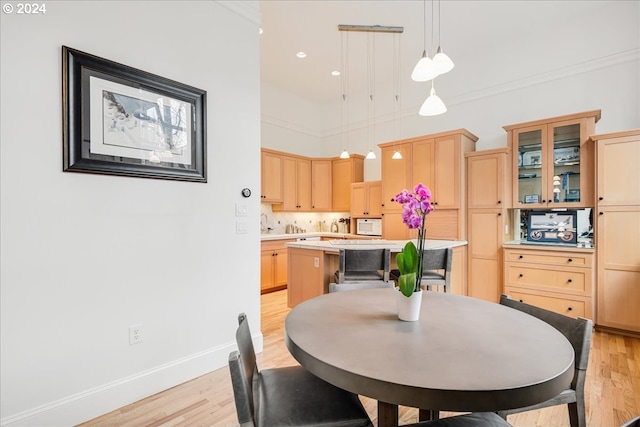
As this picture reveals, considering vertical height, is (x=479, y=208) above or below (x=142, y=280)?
above

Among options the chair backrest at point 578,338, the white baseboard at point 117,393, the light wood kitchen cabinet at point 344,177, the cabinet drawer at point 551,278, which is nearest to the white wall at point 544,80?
the light wood kitchen cabinet at point 344,177

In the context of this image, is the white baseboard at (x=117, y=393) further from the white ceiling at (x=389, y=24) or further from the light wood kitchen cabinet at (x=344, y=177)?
the light wood kitchen cabinet at (x=344, y=177)

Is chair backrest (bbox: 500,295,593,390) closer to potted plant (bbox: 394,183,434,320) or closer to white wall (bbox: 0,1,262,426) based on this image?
potted plant (bbox: 394,183,434,320)

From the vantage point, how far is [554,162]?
3570 millimetres

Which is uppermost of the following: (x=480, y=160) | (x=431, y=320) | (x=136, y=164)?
(x=480, y=160)

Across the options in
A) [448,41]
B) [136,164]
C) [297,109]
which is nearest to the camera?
[136,164]

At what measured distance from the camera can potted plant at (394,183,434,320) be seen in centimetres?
119

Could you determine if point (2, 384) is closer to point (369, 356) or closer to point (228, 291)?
point (228, 291)

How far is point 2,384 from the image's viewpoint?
153cm

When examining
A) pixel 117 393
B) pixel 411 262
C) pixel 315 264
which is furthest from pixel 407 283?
pixel 315 264

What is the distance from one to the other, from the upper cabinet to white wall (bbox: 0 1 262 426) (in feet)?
10.8

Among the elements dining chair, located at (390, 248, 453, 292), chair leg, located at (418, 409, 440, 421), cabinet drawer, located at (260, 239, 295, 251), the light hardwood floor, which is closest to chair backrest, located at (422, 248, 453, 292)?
dining chair, located at (390, 248, 453, 292)

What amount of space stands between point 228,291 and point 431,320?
5.77 feet

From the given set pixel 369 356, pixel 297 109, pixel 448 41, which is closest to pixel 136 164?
pixel 369 356
